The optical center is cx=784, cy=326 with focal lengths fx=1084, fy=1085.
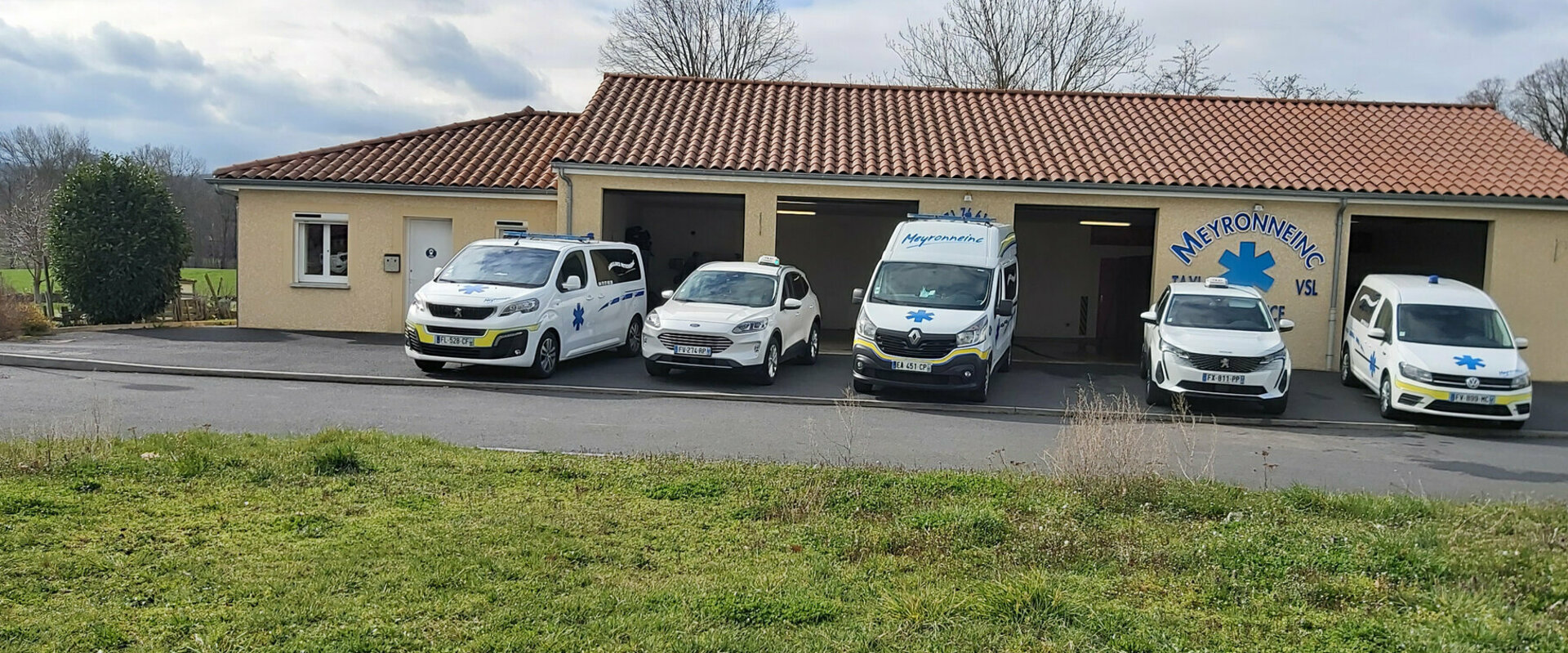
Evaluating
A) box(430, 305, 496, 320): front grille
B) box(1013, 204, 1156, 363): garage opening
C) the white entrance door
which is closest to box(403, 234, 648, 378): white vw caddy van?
box(430, 305, 496, 320): front grille

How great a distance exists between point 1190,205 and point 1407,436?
6507mm

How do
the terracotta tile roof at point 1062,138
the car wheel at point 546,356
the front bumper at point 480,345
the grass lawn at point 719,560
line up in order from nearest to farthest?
the grass lawn at point 719,560 < the front bumper at point 480,345 < the car wheel at point 546,356 < the terracotta tile roof at point 1062,138

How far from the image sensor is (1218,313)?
599 inches

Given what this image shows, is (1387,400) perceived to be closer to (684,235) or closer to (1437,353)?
(1437,353)

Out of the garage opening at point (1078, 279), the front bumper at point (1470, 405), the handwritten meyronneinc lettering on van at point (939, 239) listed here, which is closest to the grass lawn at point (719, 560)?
the front bumper at point (1470, 405)

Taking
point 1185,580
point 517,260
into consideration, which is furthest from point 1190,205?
point 1185,580

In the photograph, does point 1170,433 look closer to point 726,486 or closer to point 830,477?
point 830,477

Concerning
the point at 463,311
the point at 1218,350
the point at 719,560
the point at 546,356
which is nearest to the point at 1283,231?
the point at 1218,350

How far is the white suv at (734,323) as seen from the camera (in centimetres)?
1470

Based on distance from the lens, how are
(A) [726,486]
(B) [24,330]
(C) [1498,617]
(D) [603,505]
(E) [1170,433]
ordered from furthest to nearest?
(B) [24,330] < (E) [1170,433] < (A) [726,486] < (D) [603,505] < (C) [1498,617]

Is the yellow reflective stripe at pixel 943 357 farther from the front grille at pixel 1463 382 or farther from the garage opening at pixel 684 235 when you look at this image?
the garage opening at pixel 684 235

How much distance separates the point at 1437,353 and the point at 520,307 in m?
12.1

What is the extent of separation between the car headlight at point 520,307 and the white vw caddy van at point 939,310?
4.38 metres

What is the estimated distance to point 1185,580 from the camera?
5.86 m
